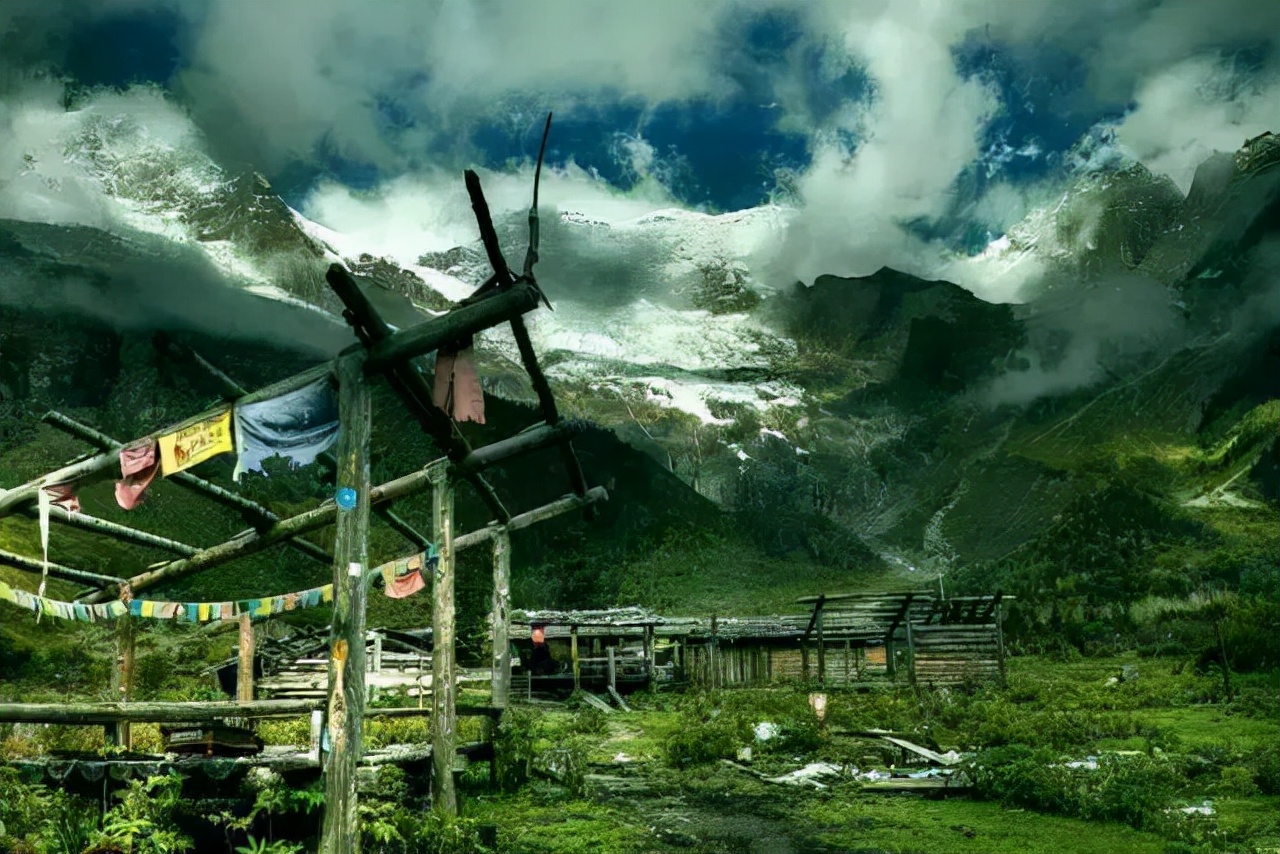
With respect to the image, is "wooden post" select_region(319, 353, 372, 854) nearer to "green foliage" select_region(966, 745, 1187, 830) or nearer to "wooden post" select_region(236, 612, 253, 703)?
"green foliage" select_region(966, 745, 1187, 830)

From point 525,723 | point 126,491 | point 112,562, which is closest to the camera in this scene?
point 126,491

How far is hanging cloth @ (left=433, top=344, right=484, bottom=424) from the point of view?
25.3 ft

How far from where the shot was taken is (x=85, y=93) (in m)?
41.5

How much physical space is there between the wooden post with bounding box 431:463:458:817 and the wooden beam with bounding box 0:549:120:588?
13.3 ft

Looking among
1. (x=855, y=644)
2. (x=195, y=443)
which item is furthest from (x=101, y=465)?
(x=855, y=644)

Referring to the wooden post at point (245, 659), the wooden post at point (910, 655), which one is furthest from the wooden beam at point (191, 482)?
the wooden post at point (910, 655)

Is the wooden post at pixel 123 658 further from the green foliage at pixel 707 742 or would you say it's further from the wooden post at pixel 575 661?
the wooden post at pixel 575 661

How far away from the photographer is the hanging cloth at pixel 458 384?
25.3ft

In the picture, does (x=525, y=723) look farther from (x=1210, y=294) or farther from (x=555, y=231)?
(x=1210, y=294)

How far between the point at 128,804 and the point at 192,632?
2760 cm

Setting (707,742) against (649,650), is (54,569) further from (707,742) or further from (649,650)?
(649,650)

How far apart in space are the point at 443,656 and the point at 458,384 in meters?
4.26

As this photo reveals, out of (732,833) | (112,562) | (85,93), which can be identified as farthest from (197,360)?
(85,93)

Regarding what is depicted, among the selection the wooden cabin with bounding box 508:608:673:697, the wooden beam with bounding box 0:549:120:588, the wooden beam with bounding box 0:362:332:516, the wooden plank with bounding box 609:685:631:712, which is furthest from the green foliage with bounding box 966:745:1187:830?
the wooden cabin with bounding box 508:608:673:697
